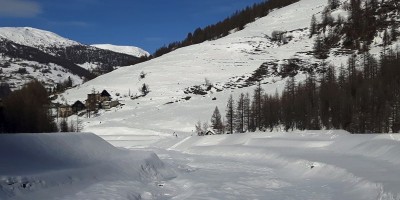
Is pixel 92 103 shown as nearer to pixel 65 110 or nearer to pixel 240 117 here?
pixel 65 110

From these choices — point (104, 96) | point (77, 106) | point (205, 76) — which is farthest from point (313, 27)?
point (77, 106)

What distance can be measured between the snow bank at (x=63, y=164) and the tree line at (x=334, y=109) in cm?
4448

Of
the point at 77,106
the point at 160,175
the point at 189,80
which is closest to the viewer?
the point at 160,175

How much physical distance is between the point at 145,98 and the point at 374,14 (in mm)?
102297

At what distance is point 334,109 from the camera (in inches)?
2950

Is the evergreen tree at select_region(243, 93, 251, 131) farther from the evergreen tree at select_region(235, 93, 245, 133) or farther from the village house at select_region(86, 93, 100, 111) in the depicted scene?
the village house at select_region(86, 93, 100, 111)

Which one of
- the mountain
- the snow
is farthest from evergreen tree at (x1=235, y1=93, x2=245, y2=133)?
the mountain

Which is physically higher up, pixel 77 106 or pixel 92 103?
pixel 92 103

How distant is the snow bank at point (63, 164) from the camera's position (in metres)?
16.6

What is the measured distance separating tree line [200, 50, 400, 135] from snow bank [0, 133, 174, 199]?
146 feet

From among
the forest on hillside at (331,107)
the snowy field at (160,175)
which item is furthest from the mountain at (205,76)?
the snowy field at (160,175)

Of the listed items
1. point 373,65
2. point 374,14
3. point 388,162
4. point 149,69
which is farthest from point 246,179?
point 374,14

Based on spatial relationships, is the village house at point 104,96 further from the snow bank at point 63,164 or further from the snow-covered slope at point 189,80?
the snow bank at point 63,164

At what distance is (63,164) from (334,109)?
204ft
